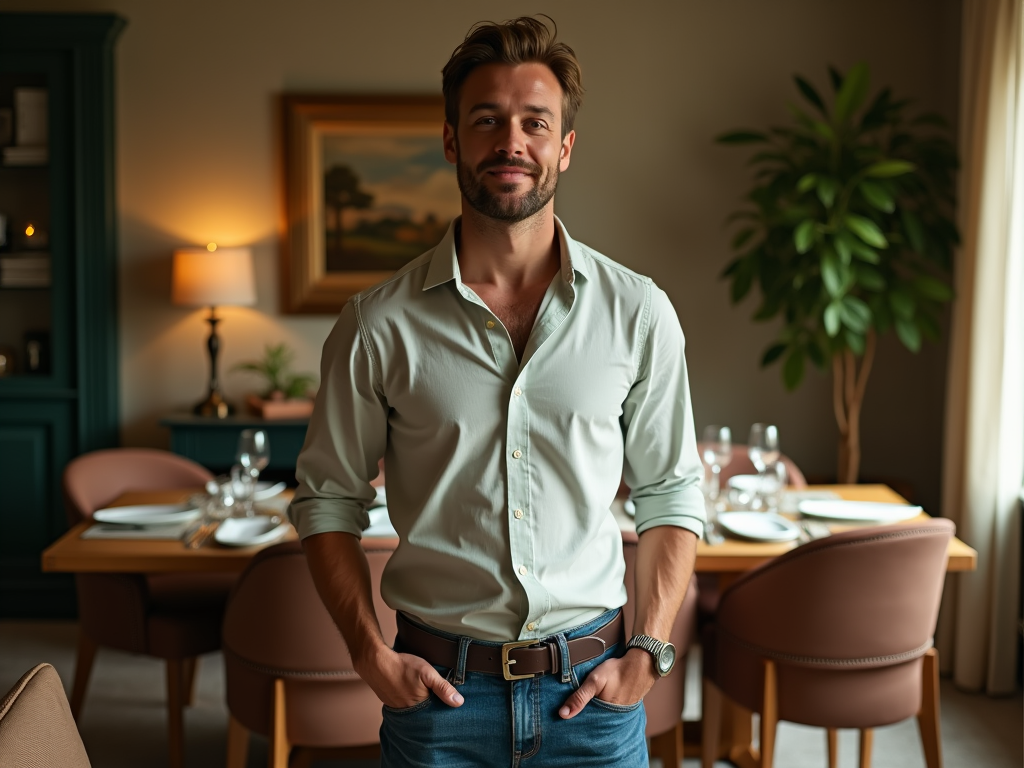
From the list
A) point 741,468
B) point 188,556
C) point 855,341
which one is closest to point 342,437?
point 188,556

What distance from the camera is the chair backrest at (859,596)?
2410 millimetres

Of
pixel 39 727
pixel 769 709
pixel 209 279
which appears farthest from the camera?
pixel 209 279

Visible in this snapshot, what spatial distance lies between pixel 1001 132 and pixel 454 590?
9.70 feet

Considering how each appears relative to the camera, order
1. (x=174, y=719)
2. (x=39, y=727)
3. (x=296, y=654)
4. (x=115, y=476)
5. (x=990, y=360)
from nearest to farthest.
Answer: (x=39, y=727) < (x=296, y=654) < (x=174, y=719) < (x=115, y=476) < (x=990, y=360)

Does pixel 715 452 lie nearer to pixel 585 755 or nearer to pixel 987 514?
pixel 987 514

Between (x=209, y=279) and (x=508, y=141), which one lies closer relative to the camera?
(x=508, y=141)

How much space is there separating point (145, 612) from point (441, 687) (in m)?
1.77

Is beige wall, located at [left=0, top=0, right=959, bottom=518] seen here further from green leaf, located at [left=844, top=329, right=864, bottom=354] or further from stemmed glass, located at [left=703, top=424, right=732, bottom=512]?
stemmed glass, located at [left=703, top=424, right=732, bottom=512]

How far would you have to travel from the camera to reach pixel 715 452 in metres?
3.11

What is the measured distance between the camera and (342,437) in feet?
5.23

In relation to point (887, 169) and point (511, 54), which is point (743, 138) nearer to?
point (887, 169)

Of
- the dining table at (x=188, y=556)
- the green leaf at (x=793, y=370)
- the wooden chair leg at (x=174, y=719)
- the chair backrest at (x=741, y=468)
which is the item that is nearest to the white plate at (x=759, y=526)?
the dining table at (x=188, y=556)

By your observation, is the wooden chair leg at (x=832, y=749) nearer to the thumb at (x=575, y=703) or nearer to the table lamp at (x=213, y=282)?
the thumb at (x=575, y=703)

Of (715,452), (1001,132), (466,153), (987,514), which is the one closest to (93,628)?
(715,452)
